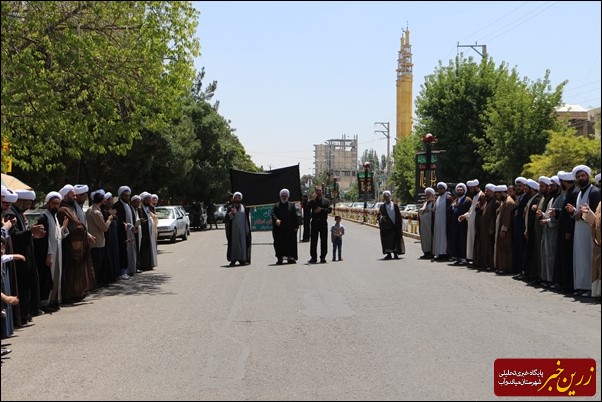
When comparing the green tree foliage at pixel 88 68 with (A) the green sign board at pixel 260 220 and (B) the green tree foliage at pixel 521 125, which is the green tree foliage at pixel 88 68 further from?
(B) the green tree foliage at pixel 521 125

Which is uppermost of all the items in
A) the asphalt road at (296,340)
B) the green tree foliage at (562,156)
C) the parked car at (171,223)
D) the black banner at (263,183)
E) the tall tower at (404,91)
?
the tall tower at (404,91)

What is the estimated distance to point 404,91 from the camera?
5276 inches

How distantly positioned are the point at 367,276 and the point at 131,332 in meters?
7.06

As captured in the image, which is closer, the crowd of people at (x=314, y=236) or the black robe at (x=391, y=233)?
the crowd of people at (x=314, y=236)

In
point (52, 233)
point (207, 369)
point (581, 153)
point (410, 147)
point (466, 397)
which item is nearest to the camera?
point (466, 397)

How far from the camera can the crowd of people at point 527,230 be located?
1163 cm

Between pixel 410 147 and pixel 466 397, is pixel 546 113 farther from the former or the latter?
pixel 466 397

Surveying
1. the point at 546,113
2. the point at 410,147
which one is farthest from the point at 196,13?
the point at 410,147

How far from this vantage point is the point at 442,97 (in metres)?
49.2

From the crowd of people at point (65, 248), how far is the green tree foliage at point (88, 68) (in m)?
1.60

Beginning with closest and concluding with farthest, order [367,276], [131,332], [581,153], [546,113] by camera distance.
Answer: [131,332] → [367,276] → [581,153] → [546,113]

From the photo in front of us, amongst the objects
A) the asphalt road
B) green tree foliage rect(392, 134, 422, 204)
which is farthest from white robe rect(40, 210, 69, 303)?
green tree foliage rect(392, 134, 422, 204)

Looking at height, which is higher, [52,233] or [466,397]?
[52,233]

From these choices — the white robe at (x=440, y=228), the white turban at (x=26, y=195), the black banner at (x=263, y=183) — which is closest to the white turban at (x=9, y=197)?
the white turban at (x=26, y=195)
